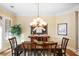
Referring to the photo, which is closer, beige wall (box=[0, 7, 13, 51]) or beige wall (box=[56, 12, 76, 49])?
beige wall (box=[0, 7, 13, 51])

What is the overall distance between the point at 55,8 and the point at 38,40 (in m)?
1.22

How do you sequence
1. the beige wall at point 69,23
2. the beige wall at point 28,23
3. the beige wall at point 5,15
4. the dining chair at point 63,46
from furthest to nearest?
1. the beige wall at point 69,23
2. the beige wall at point 28,23
3. the dining chair at point 63,46
4. the beige wall at point 5,15

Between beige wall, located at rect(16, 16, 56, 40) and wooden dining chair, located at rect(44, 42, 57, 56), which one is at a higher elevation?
beige wall, located at rect(16, 16, 56, 40)

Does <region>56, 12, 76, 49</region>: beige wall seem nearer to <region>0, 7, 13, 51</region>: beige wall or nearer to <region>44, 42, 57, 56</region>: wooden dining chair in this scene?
<region>44, 42, 57, 56</region>: wooden dining chair

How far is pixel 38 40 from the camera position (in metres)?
4.41

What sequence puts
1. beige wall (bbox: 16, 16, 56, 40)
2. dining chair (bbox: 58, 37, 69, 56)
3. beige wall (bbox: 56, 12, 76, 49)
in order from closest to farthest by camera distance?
dining chair (bbox: 58, 37, 69, 56) < beige wall (bbox: 16, 16, 56, 40) < beige wall (bbox: 56, 12, 76, 49)

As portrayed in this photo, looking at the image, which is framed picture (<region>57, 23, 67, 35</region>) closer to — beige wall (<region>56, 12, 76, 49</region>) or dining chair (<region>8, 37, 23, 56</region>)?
beige wall (<region>56, 12, 76, 49</region>)

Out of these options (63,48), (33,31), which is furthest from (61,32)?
(33,31)

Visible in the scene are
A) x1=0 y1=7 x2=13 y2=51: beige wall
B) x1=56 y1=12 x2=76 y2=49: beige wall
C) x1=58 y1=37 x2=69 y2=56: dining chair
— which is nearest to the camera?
x1=0 y1=7 x2=13 y2=51: beige wall

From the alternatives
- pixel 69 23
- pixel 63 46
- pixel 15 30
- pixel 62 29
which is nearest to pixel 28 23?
pixel 15 30

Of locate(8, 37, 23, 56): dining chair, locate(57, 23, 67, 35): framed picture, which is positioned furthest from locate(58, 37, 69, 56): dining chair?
locate(8, 37, 23, 56): dining chair

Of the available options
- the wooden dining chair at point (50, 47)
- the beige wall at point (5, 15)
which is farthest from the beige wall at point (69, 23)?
the beige wall at point (5, 15)

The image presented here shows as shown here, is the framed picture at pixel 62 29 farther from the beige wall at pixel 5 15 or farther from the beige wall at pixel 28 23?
the beige wall at pixel 5 15

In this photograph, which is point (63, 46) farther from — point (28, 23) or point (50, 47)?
point (28, 23)
